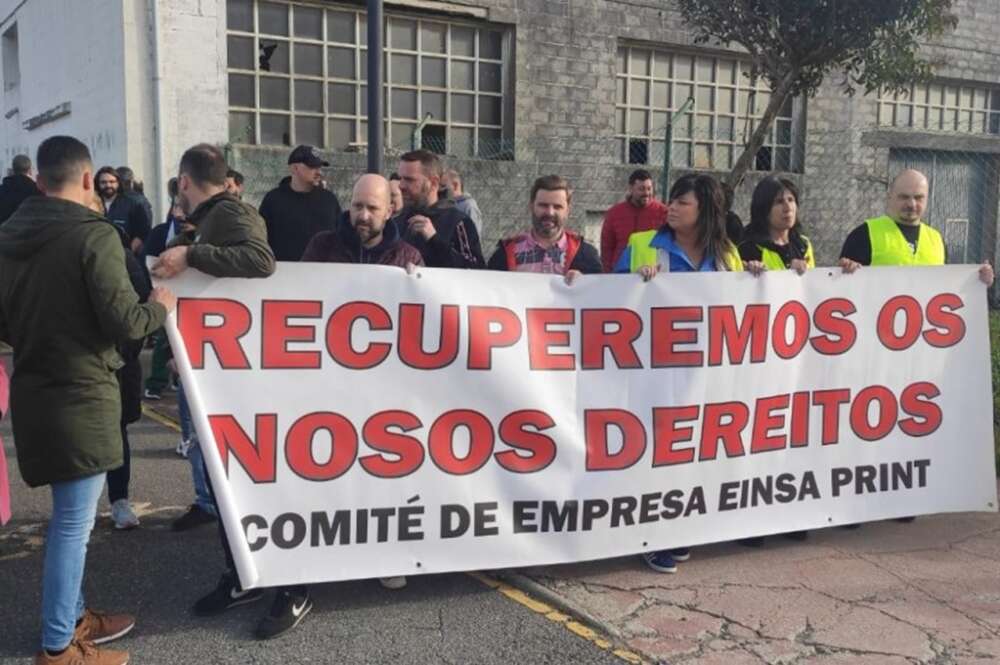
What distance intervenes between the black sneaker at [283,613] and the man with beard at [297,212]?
276cm

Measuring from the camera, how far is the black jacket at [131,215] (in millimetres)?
8539

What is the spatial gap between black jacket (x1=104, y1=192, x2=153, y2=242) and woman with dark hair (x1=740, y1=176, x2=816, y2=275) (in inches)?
231

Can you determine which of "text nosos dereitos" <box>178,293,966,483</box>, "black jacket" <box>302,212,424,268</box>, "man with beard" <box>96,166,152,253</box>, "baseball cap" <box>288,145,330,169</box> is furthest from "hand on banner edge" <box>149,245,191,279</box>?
"man with beard" <box>96,166,152,253</box>

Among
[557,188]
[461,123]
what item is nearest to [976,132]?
[461,123]

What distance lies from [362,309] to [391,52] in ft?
29.5

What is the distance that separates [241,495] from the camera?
Result: 358 centimetres

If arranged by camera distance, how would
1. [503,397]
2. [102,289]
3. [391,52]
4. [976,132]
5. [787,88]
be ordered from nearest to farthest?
1. [102,289]
2. [503,397]
3. [787,88]
4. [391,52]
5. [976,132]

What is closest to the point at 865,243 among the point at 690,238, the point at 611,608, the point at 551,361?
the point at 690,238

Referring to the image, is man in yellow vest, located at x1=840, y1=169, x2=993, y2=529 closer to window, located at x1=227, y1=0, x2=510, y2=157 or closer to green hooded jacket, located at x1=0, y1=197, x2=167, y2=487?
green hooded jacket, located at x1=0, y1=197, x2=167, y2=487

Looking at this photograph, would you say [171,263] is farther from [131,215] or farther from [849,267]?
[131,215]

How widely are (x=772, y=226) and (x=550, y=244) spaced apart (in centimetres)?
121

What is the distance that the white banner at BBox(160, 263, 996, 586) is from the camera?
3627 millimetres

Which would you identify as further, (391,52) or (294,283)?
(391,52)

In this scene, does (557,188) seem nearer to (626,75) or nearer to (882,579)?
(882,579)
